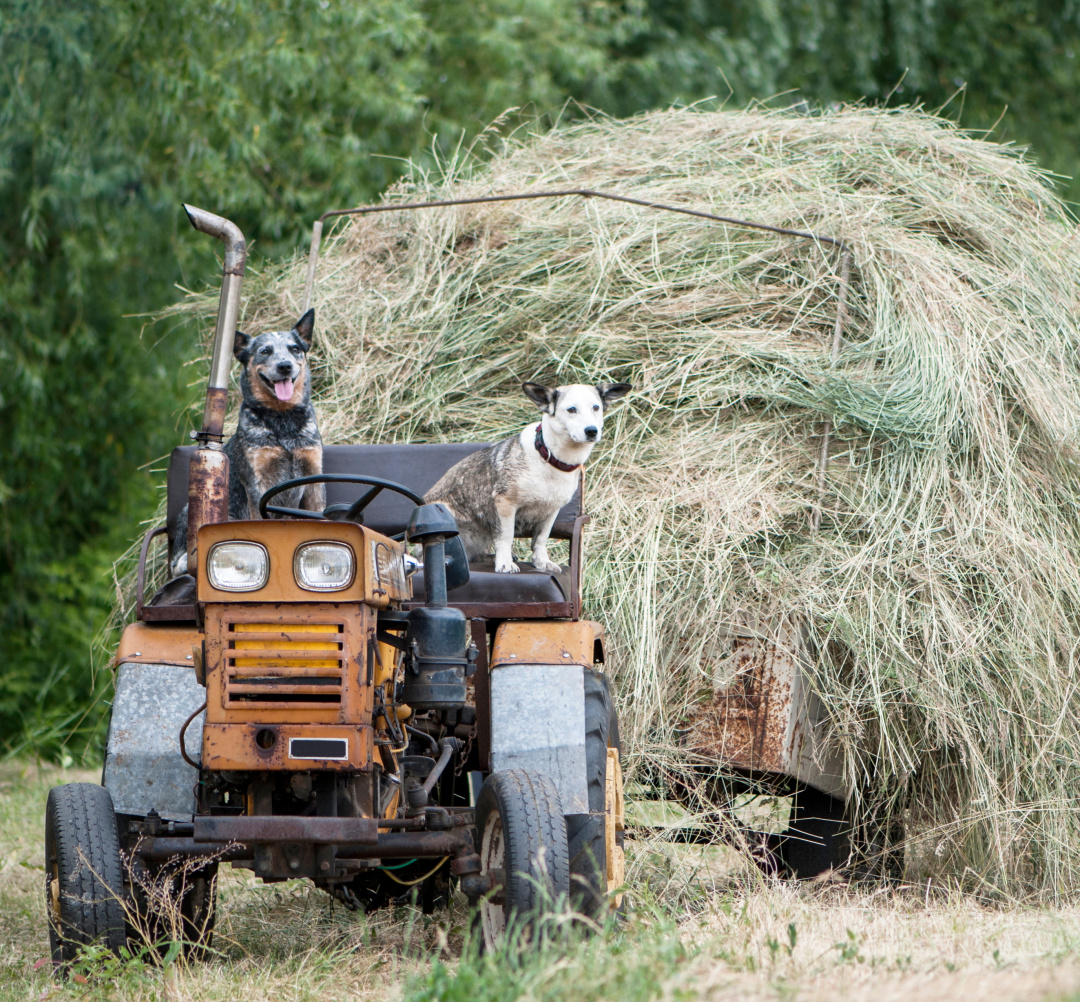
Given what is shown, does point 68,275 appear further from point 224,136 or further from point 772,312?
point 772,312

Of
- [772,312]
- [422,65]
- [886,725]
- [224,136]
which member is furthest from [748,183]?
[422,65]

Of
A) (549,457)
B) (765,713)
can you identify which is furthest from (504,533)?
(765,713)

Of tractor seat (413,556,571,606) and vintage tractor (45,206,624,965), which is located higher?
tractor seat (413,556,571,606)

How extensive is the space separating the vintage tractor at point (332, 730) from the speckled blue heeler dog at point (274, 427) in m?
0.74

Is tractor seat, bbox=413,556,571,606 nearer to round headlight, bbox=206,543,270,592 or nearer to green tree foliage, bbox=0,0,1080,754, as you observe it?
round headlight, bbox=206,543,270,592

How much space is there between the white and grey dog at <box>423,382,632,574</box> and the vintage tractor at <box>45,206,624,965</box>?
53cm

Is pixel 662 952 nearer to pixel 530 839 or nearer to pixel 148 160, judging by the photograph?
pixel 530 839

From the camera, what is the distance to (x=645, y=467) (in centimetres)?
484

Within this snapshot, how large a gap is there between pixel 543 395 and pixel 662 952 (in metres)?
2.33

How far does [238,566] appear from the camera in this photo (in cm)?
301

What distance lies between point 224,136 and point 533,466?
5.27 m

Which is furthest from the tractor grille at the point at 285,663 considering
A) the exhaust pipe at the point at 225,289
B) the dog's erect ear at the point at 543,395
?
the dog's erect ear at the point at 543,395

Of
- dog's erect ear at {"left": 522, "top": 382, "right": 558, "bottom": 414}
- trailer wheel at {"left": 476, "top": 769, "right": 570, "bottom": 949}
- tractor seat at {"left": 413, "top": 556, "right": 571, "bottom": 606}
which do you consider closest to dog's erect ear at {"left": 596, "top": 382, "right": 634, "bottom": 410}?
dog's erect ear at {"left": 522, "top": 382, "right": 558, "bottom": 414}

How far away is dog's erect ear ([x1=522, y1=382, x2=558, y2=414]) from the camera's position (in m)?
4.58
